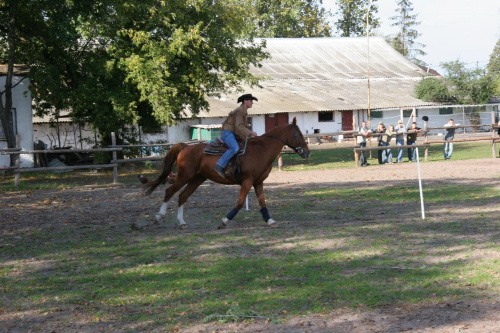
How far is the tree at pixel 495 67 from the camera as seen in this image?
5723cm

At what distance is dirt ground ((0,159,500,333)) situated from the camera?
589 cm

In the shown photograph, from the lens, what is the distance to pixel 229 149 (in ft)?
37.8

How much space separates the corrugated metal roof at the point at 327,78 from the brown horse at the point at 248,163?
107 ft

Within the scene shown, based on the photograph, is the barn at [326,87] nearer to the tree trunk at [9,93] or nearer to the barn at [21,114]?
the barn at [21,114]

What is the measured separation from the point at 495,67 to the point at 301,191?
57.7 meters

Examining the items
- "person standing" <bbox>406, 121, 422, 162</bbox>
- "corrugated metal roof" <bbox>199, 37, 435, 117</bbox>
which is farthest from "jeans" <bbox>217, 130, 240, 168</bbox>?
"corrugated metal roof" <bbox>199, 37, 435, 117</bbox>

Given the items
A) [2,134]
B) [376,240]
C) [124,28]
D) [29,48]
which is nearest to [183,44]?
[124,28]

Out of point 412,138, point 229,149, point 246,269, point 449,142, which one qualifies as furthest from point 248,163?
point 412,138

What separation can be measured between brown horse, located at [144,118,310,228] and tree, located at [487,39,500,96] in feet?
165

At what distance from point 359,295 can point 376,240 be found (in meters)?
3.00

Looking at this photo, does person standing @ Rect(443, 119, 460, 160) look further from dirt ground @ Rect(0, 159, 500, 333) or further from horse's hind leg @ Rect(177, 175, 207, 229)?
horse's hind leg @ Rect(177, 175, 207, 229)

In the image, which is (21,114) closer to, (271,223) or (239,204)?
(239,204)

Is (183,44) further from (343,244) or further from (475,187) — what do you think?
(343,244)

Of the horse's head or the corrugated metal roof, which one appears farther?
the corrugated metal roof
